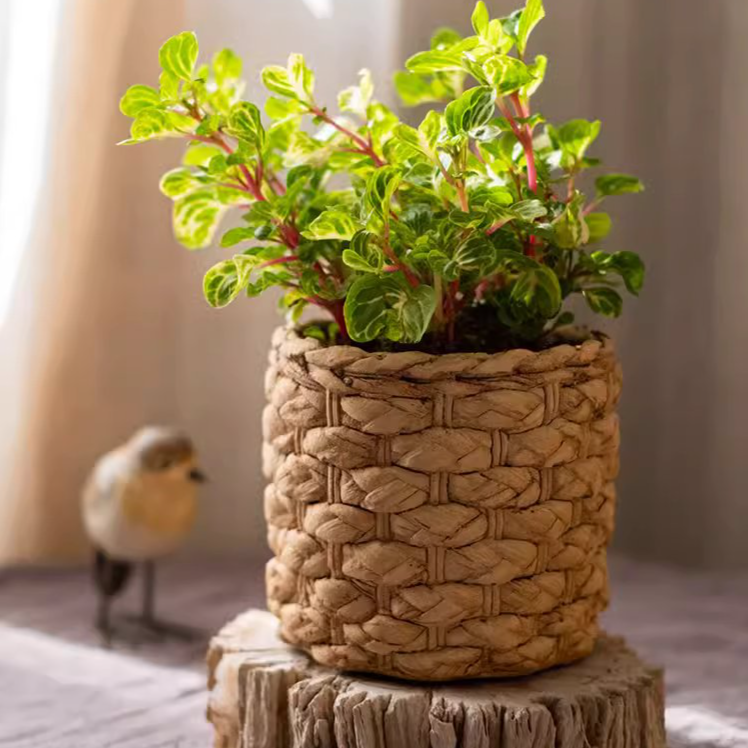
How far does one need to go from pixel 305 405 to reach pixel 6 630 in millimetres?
741

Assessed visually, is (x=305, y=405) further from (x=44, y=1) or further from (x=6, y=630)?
(x=44, y=1)

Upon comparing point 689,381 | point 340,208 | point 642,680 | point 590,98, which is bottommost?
point 642,680

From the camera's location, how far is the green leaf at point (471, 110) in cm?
93

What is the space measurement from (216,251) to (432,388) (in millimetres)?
804

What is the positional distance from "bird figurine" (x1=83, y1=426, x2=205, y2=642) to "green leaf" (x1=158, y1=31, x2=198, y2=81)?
0.62 m

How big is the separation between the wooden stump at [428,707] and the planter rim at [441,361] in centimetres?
25

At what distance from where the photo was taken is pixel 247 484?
1.77 m

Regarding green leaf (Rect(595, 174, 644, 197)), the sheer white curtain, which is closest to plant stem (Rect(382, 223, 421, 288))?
green leaf (Rect(595, 174, 644, 197))

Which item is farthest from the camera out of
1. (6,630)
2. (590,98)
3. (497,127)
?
(590,98)

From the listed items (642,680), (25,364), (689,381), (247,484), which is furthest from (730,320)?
(25,364)

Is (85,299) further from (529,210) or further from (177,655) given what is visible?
(529,210)

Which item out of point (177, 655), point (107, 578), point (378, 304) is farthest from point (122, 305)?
point (378, 304)

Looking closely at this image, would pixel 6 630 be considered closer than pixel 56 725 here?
No

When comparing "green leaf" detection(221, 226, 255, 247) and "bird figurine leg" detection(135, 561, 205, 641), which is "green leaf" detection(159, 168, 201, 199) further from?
"bird figurine leg" detection(135, 561, 205, 641)
